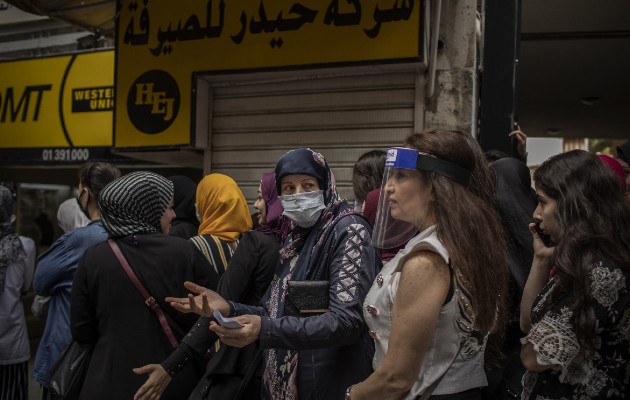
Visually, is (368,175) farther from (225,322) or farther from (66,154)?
(66,154)

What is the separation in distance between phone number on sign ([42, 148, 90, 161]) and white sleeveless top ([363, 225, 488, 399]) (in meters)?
6.93

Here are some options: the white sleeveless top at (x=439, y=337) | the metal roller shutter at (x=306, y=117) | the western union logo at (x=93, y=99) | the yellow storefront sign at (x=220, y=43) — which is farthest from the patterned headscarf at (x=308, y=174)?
the western union logo at (x=93, y=99)

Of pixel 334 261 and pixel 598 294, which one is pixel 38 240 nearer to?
pixel 334 261

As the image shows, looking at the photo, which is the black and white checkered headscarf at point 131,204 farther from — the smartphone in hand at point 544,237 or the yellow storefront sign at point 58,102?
the yellow storefront sign at point 58,102

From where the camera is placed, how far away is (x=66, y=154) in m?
8.30

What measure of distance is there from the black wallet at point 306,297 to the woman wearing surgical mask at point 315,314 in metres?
0.02

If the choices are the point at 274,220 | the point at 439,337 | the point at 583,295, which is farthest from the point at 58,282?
the point at 583,295

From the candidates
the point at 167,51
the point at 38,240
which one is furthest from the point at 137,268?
the point at 38,240

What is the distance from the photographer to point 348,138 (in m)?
5.58

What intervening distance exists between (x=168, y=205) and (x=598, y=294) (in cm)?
203

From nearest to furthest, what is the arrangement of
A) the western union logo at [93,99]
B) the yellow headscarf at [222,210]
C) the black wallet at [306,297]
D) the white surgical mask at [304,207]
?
the black wallet at [306,297], the white surgical mask at [304,207], the yellow headscarf at [222,210], the western union logo at [93,99]

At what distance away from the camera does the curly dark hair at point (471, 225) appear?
1.88m

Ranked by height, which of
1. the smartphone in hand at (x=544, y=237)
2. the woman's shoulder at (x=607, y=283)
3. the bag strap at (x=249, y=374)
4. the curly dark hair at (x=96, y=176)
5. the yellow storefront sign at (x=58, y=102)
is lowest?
the bag strap at (x=249, y=374)

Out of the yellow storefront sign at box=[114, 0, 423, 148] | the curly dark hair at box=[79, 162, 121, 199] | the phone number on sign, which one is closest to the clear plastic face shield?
the curly dark hair at box=[79, 162, 121, 199]
